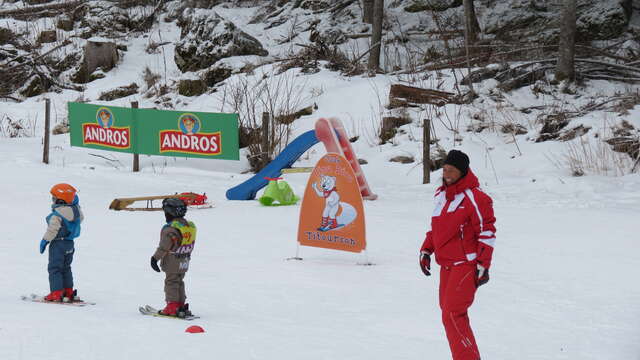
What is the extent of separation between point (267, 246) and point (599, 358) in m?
5.53

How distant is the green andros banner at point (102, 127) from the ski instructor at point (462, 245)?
1476cm

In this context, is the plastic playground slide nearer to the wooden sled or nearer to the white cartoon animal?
the wooden sled

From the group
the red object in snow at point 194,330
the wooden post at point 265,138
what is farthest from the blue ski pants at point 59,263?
the wooden post at point 265,138

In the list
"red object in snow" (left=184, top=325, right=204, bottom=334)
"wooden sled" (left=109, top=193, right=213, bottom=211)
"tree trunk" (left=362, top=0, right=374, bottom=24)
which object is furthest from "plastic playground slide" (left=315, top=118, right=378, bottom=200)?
"tree trunk" (left=362, top=0, right=374, bottom=24)

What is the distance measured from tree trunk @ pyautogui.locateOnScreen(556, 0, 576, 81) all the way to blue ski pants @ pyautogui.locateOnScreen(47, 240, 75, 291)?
1549cm

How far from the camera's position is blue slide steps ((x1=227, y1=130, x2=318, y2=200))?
48.5 feet

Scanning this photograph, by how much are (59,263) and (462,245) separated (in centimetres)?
388

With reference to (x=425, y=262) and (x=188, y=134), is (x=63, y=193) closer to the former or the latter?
(x=425, y=262)

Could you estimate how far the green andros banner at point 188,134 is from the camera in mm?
17797

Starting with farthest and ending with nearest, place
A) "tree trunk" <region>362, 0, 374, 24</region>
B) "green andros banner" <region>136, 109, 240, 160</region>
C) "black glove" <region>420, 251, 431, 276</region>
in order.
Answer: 1. "tree trunk" <region>362, 0, 374, 24</region>
2. "green andros banner" <region>136, 109, 240, 160</region>
3. "black glove" <region>420, 251, 431, 276</region>

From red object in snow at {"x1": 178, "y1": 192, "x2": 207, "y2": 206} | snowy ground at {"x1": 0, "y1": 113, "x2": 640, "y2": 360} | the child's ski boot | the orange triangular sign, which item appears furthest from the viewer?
red object in snow at {"x1": 178, "y1": 192, "x2": 207, "y2": 206}

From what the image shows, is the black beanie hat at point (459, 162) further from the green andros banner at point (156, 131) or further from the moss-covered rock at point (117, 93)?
the moss-covered rock at point (117, 93)

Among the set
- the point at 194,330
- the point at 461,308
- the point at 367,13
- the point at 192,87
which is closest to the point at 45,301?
the point at 194,330

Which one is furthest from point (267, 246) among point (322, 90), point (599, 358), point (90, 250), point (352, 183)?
point (322, 90)
